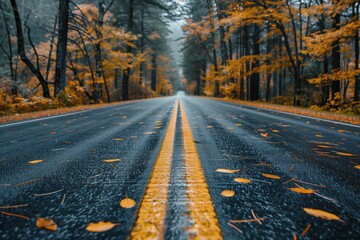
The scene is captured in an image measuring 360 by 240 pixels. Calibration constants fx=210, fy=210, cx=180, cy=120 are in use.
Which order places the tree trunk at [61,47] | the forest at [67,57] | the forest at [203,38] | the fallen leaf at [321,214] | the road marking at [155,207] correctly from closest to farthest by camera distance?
the road marking at [155,207]
the fallen leaf at [321,214]
the forest at [203,38]
the forest at [67,57]
the tree trunk at [61,47]

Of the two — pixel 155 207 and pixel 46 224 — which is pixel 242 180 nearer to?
pixel 155 207

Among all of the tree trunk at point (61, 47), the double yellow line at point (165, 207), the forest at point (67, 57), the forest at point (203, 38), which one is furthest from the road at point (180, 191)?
the tree trunk at point (61, 47)

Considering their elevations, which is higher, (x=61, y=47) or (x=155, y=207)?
(x=61, y=47)

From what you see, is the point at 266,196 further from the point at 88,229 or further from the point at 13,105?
the point at 13,105

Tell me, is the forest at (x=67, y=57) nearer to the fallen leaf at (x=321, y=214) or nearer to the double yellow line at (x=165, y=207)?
the double yellow line at (x=165, y=207)

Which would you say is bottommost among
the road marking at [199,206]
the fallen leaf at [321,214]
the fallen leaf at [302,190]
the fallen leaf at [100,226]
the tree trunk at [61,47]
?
the fallen leaf at [321,214]

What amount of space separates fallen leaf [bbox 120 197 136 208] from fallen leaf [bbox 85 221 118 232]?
0.16 m

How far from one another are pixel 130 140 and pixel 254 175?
5.59 feet

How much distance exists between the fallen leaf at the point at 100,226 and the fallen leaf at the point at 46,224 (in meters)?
0.15

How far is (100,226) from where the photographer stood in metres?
0.91

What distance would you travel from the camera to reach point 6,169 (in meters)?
1.68

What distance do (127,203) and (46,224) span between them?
0.36 m

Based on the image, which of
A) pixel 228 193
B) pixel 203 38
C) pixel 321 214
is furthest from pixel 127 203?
pixel 203 38

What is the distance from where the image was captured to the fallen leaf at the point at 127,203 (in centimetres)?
108
